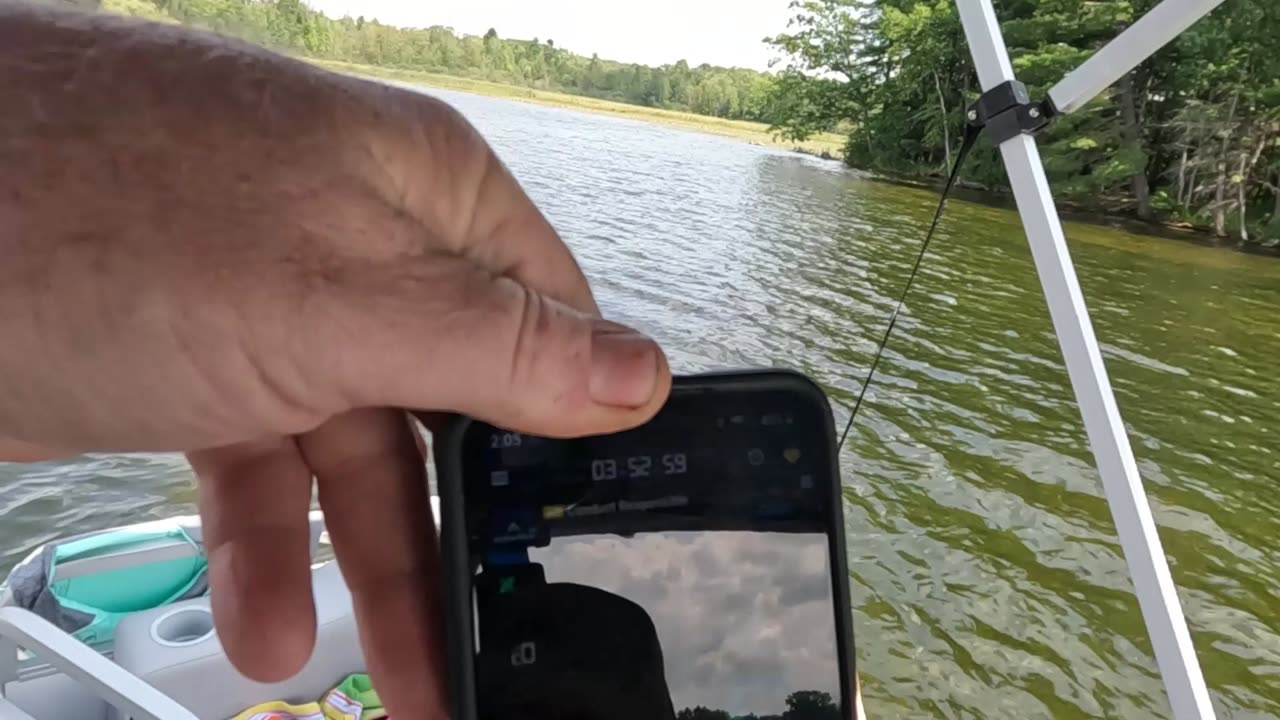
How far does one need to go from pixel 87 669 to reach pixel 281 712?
540mm

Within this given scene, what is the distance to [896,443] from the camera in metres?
3.88

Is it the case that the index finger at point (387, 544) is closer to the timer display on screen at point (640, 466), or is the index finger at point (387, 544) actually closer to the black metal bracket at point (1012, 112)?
the timer display on screen at point (640, 466)

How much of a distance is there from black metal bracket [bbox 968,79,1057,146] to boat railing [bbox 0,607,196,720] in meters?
1.03

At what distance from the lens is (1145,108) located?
10.2 meters

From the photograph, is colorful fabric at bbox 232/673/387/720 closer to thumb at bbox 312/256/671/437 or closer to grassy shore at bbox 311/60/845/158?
thumb at bbox 312/256/671/437

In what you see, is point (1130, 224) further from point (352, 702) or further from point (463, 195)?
point (463, 195)

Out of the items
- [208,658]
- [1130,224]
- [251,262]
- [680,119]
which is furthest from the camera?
[680,119]

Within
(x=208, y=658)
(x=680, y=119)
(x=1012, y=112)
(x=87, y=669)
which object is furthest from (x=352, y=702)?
(x=680, y=119)

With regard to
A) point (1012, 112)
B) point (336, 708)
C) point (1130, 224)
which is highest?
point (1012, 112)

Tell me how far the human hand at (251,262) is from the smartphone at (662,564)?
114 mm

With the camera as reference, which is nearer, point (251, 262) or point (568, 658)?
point (251, 262)

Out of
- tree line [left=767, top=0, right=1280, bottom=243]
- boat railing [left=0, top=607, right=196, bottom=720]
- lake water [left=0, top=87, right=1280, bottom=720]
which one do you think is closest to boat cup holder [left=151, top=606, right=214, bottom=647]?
boat railing [left=0, top=607, right=196, bottom=720]

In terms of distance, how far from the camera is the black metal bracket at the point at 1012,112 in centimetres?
98

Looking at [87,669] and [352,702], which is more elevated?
[87,669]
